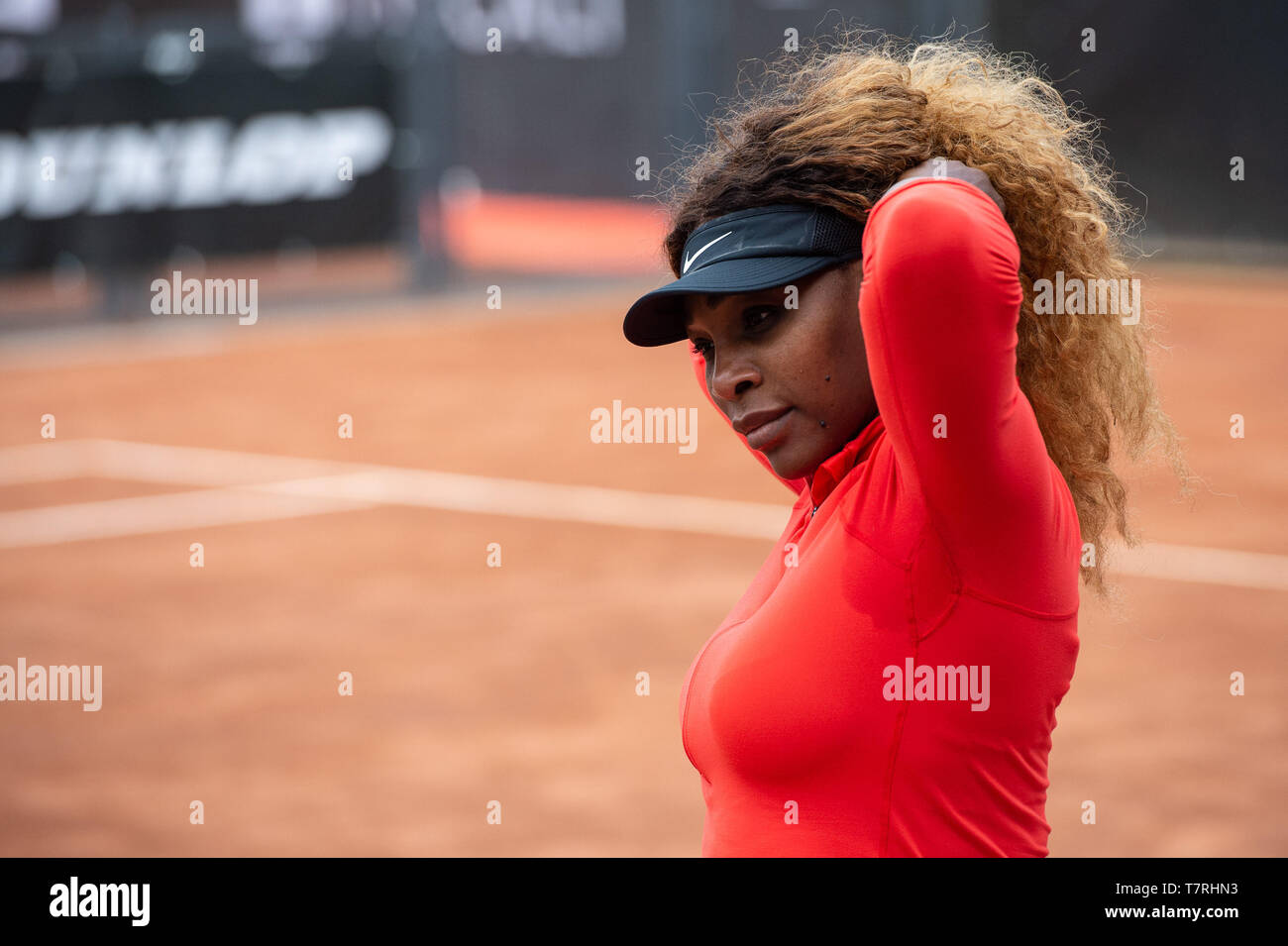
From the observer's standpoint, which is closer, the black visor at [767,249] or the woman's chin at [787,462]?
the black visor at [767,249]

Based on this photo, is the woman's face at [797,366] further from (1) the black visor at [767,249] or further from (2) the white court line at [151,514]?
(2) the white court line at [151,514]

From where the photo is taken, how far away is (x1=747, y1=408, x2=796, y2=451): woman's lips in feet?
6.30

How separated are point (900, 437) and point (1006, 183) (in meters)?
0.44

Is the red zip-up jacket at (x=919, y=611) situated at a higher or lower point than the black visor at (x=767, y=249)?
lower

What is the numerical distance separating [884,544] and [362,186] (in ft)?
48.8

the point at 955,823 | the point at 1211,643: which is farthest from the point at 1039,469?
the point at 1211,643

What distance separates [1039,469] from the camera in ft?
5.44

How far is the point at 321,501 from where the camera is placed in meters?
9.57

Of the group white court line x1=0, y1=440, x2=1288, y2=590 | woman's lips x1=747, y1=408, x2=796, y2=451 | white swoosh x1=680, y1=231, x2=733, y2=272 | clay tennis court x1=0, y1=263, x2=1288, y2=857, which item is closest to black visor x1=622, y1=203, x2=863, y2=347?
white swoosh x1=680, y1=231, x2=733, y2=272

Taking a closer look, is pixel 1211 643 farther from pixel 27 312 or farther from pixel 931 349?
pixel 27 312

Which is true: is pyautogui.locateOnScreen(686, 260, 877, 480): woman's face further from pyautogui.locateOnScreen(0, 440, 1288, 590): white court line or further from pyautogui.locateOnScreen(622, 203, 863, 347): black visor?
pyautogui.locateOnScreen(0, 440, 1288, 590): white court line

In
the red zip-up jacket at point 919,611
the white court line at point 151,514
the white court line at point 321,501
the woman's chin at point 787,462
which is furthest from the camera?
the white court line at point 151,514

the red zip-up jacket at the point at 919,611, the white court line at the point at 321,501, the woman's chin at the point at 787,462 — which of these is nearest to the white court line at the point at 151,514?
the white court line at the point at 321,501

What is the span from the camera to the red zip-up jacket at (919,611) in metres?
1.60
